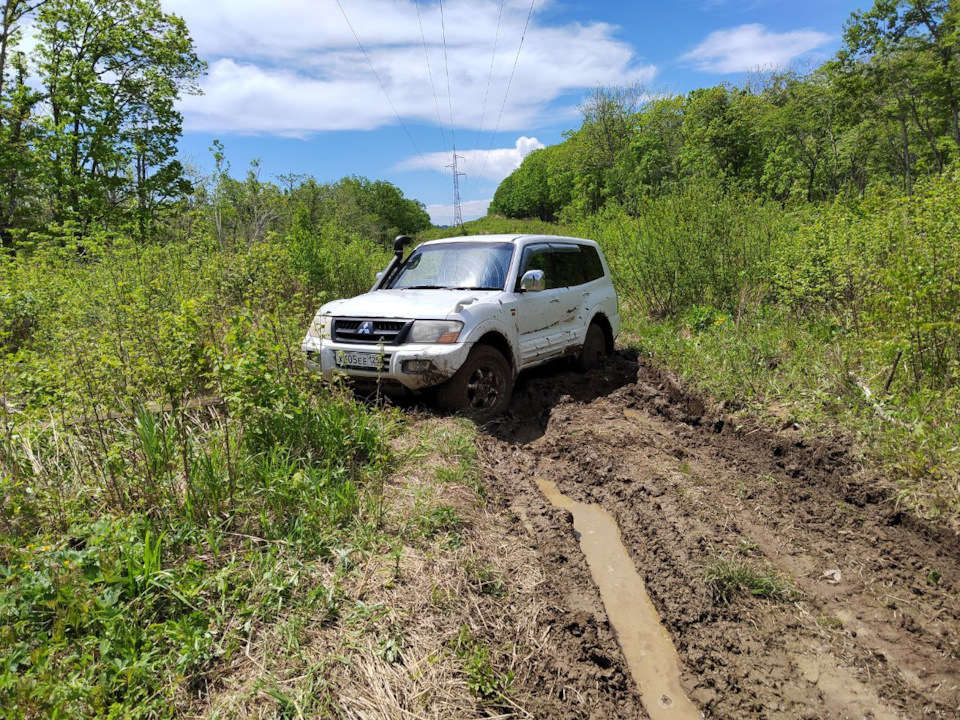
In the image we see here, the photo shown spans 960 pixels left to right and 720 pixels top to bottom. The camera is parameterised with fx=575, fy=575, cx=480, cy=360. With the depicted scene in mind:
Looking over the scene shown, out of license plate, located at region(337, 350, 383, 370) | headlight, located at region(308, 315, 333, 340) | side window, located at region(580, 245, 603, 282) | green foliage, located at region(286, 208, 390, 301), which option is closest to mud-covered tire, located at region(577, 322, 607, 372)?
side window, located at region(580, 245, 603, 282)

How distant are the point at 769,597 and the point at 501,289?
394cm

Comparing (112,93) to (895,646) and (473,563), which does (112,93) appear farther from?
(895,646)

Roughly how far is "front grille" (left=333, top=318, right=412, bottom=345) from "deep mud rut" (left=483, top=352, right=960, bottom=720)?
1.33m

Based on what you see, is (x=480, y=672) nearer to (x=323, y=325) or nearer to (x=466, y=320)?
(x=466, y=320)

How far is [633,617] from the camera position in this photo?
10.8ft

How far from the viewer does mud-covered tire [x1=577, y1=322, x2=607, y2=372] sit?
764 cm

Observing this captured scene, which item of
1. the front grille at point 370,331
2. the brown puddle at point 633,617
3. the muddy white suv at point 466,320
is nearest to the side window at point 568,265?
the muddy white suv at point 466,320

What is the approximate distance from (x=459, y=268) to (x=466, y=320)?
1.25 metres

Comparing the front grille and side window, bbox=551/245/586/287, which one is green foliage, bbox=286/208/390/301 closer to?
side window, bbox=551/245/586/287

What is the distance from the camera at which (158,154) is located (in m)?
28.1

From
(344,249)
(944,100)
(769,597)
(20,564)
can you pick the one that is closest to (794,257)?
(769,597)

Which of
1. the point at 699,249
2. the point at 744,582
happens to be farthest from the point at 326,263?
the point at 744,582

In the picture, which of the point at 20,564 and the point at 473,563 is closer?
the point at 20,564

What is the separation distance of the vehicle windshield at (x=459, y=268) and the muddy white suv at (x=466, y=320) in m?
0.01
